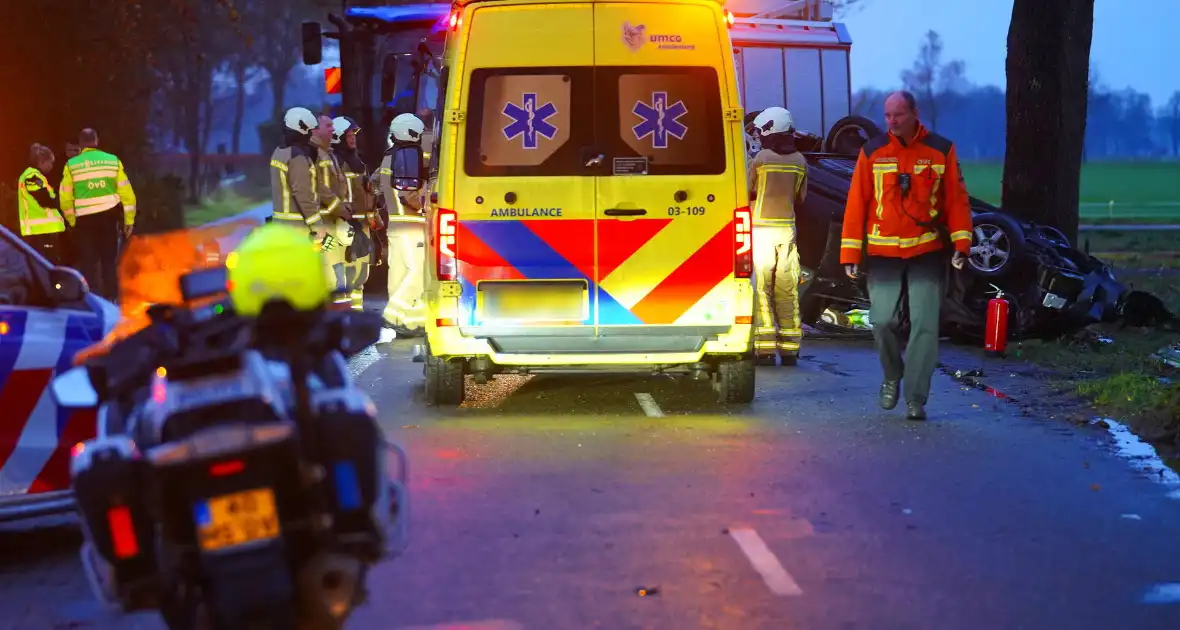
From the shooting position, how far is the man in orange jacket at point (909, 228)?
9.56 meters

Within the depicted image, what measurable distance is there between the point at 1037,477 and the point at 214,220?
4112 cm

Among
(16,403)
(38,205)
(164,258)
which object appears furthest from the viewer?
(164,258)

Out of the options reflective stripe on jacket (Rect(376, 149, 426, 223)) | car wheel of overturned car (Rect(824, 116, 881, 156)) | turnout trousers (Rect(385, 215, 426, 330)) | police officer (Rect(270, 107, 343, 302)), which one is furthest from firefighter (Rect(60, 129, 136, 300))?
car wheel of overturned car (Rect(824, 116, 881, 156))

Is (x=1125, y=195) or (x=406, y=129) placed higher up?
(x=406, y=129)

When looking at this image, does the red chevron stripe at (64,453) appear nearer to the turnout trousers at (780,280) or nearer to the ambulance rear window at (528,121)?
the ambulance rear window at (528,121)

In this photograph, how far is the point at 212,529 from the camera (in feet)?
13.3

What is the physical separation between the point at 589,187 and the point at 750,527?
316 centimetres

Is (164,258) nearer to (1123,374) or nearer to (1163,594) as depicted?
(1123,374)

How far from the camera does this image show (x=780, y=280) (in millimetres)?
12625

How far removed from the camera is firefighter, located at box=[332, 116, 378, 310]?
47.2 feet

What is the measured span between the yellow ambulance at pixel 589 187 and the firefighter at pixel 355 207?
4863mm

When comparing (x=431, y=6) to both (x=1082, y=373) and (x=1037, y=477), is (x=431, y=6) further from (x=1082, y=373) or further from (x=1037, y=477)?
(x=1037, y=477)

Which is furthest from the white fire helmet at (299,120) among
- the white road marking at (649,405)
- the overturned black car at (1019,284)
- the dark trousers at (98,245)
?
the white road marking at (649,405)

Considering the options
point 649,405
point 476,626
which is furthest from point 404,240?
point 476,626
